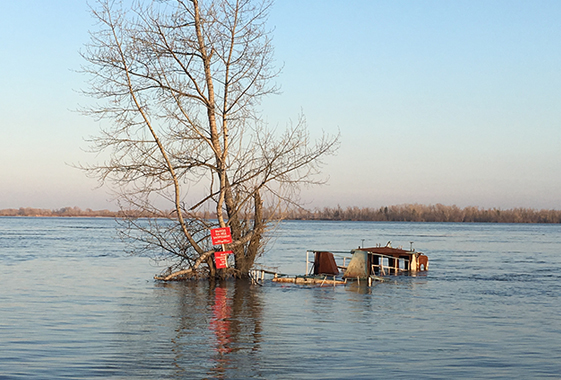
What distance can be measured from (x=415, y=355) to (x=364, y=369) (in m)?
1.80

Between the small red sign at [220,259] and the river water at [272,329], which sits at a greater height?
the small red sign at [220,259]

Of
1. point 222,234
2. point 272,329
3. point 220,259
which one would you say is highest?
point 222,234

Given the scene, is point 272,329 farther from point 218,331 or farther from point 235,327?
point 218,331

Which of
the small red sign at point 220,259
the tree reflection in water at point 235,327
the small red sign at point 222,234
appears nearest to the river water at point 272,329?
the tree reflection in water at point 235,327

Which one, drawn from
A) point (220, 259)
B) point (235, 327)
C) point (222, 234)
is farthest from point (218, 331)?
point (220, 259)

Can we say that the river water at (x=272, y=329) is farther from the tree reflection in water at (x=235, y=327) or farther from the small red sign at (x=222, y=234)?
the small red sign at (x=222, y=234)

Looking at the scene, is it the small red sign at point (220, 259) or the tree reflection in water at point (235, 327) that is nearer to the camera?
the tree reflection in water at point (235, 327)

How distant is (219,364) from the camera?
11102 mm

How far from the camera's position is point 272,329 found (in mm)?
15203

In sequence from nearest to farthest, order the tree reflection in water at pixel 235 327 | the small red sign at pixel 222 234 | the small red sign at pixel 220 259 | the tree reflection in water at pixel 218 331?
1. the tree reflection in water at pixel 218 331
2. the tree reflection in water at pixel 235 327
3. the small red sign at pixel 222 234
4. the small red sign at pixel 220 259

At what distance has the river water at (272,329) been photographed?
1110 centimetres

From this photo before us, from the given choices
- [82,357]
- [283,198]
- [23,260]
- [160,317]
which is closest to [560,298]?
[283,198]

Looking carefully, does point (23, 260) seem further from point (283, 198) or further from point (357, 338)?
point (357, 338)

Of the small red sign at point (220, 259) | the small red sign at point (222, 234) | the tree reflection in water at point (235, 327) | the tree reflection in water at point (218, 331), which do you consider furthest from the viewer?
the small red sign at point (220, 259)
